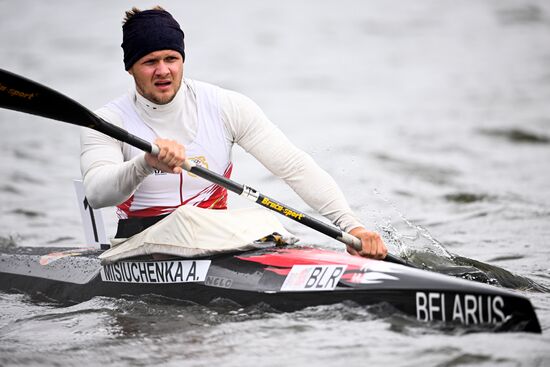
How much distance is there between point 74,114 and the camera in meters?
4.80

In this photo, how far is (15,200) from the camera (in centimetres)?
1006

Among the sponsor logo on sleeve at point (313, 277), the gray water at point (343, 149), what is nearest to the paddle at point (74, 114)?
the sponsor logo on sleeve at point (313, 277)

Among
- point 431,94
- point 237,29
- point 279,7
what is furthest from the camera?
point 279,7

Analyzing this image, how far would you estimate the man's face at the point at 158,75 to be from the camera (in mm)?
4969

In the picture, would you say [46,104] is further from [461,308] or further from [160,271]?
[461,308]

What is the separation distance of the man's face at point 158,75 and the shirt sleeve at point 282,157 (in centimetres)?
34

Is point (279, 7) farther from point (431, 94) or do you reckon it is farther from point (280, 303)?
point (280, 303)

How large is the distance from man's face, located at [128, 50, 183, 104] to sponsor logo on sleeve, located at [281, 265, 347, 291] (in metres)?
1.20

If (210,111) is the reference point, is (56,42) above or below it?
above

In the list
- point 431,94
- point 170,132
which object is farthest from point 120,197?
point 431,94

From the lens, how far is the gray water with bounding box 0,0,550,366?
4.27 meters

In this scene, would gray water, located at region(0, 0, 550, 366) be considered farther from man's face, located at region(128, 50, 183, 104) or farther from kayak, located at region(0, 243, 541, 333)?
man's face, located at region(128, 50, 183, 104)

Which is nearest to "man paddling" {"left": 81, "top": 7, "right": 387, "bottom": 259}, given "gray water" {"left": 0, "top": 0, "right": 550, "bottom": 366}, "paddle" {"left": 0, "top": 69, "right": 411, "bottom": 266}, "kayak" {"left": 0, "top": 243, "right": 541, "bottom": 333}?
"paddle" {"left": 0, "top": 69, "right": 411, "bottom": 266}

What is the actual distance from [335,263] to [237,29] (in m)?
19.4
